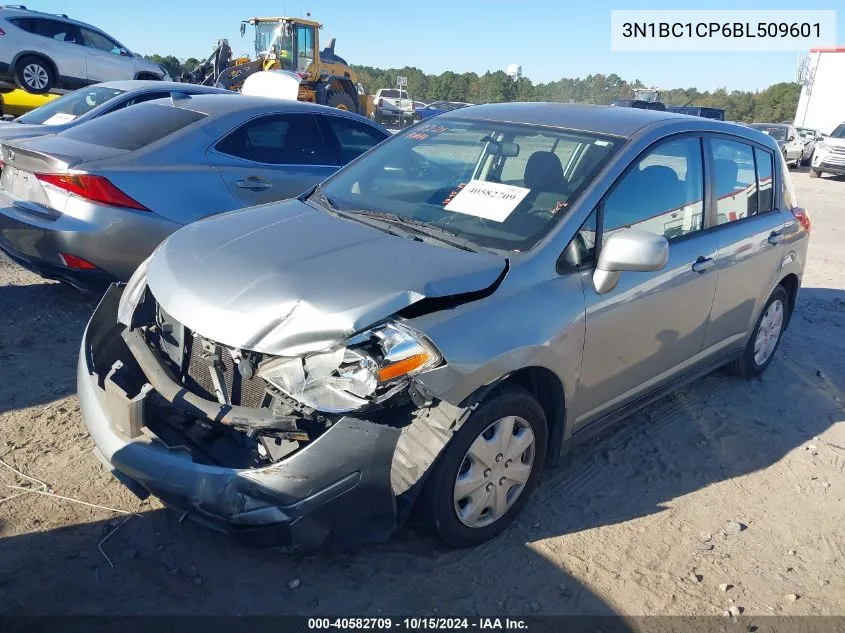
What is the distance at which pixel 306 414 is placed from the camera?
2.52 metres

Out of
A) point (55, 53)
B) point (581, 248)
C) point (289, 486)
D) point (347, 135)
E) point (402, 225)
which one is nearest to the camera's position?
point (289, 486)

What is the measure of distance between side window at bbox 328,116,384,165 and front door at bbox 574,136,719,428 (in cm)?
308

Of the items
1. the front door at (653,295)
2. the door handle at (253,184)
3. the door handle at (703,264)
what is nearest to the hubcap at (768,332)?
the front door at (653,295)

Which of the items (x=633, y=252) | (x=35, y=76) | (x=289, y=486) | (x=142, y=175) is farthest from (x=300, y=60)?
(x=289, y=486)

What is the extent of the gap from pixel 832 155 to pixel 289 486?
22.9m

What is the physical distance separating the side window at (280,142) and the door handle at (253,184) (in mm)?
202

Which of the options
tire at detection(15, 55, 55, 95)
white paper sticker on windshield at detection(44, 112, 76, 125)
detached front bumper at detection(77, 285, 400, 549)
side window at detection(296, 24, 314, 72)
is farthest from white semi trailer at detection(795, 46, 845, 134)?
detached front bumper at detection(77, 285, 400, 549)

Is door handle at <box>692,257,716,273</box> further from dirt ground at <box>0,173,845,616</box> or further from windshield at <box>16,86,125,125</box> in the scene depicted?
windshield at <box>16,86,125,125</box>

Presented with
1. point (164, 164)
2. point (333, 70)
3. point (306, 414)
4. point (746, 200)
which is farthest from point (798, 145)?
point (306, 414)

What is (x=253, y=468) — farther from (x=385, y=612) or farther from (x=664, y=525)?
(x=664, y=525)

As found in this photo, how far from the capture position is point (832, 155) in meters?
20.9

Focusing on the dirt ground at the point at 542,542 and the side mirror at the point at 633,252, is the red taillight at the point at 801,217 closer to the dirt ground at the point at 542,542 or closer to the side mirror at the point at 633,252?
the dirt ground at the point at 542,542

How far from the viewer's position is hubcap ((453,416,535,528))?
111 inches

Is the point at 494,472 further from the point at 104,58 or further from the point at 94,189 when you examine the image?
the point at 104,58
